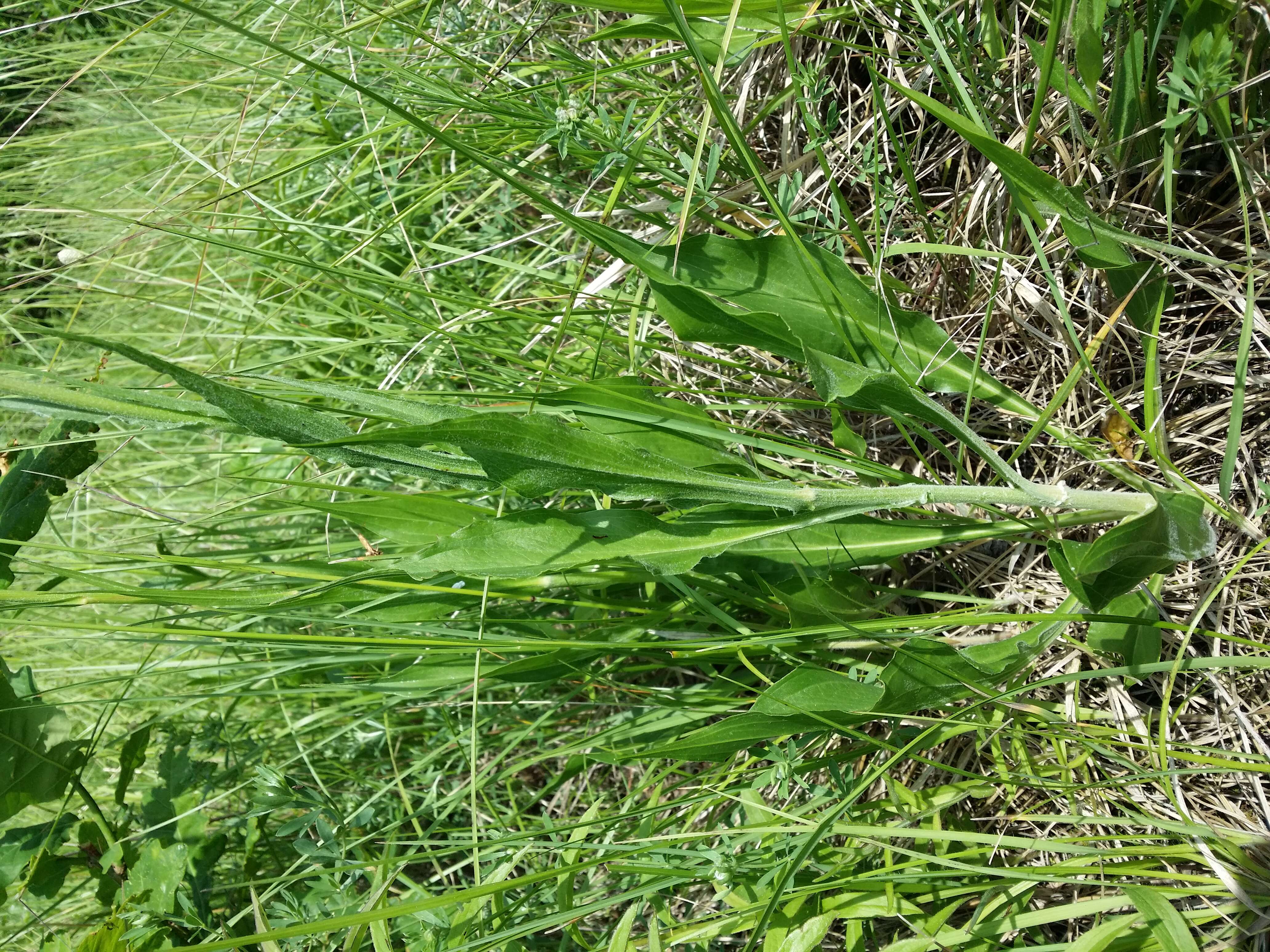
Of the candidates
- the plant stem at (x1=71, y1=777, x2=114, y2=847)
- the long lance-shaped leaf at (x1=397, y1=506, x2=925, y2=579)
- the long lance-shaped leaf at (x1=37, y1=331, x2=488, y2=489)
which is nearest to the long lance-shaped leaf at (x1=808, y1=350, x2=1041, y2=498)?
the long lance-shaped leaf at (x1=397, y1=506, x2=925, y2=579)

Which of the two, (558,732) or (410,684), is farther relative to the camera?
(558,732)

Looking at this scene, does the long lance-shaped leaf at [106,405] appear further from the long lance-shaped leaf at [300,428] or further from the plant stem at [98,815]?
the plant stem at [98,815]

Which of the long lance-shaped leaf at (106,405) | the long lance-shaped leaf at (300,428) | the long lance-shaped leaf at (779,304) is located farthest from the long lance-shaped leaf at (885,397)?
the long lance-shaped leaf at (106,405)

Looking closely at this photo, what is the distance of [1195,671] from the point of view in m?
1.25

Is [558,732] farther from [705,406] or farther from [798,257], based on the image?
[798,257]

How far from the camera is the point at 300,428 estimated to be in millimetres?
945

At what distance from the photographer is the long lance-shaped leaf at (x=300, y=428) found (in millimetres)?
817

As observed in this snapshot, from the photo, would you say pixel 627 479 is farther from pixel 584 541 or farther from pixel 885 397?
pixel 885 397

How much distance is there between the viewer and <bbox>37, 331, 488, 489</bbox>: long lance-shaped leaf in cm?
82

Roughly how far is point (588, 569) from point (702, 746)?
0.31 meters

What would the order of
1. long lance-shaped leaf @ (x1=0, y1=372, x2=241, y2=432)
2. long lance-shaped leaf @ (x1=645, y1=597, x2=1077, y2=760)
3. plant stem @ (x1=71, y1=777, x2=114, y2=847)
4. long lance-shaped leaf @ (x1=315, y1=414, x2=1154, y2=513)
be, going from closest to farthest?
long lance-shaped leaf @ (x1=0, y1=372, x2=241, y2=432), long lance-shaped leaf @ (x1=315, y1=414, x2=1154, y2=513), long lance-shaped leaf @ (x1=645, y1=597, x2=1077, y2=760), plant stem @ (x1=71, y1=777, x2=114, y2=847)

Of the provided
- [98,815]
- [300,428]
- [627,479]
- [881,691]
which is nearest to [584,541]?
[627,479]

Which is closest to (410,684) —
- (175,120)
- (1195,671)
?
(1195,671)

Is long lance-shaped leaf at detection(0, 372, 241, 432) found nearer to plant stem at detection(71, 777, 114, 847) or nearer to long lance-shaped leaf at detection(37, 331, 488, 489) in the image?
long lance-shaped leaf at detection(37, 331, 488, 489)
